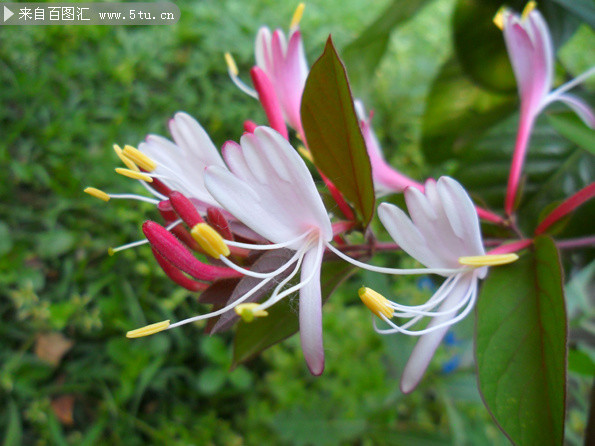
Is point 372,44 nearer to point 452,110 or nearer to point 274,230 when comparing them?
point 452,110

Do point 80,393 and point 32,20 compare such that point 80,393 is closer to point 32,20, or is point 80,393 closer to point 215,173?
point 32,20

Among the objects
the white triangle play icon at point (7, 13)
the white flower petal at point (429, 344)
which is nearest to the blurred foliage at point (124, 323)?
the white triangle play icon at point (7, 13)

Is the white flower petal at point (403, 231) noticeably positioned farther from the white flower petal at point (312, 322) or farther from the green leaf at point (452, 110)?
the green leaf at point (452, 110)

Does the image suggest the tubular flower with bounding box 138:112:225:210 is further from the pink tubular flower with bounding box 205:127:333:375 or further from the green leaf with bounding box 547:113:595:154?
the green leaf with bounding box 547:113:595:154

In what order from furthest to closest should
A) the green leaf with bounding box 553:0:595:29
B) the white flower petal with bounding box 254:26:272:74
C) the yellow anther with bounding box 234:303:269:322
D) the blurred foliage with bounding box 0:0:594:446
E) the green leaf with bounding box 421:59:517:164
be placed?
the blurred foliage with bounding box 0:0:594:446, the green leaf with bounding box 421:59:517:164, the green leaf with bounding box 553:0:595:29, the white flower petal with bounding box 254:26:272:74, the yellow anther with bounding box 234:303:269:322

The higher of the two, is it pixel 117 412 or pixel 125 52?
pixel 125 52

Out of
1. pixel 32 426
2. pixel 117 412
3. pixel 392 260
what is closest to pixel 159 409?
pixel 117 412

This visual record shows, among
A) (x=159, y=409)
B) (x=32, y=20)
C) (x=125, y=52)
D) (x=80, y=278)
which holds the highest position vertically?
(x=32, y=20)

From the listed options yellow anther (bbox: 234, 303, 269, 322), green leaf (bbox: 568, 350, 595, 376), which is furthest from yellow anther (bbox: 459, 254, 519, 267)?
green leaf (bbox: 568, 350, 595, 376)
